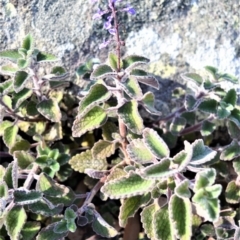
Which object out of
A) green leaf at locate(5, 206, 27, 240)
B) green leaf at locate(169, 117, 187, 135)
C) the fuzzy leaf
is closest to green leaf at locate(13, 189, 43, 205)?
green leaf at locate(5, 206, 27, 240)

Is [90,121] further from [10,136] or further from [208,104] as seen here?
[208,104]

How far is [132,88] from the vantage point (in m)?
1.89

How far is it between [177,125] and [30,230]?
0.76 m

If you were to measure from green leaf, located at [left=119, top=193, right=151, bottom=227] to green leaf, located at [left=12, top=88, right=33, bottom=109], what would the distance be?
1.91 feet

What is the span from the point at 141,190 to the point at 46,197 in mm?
490

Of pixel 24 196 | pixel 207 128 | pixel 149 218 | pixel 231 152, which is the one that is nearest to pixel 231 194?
pixel 231 152

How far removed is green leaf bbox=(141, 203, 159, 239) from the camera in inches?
75.3

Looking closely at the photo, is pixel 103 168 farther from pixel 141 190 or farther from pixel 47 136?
pixel 141 190

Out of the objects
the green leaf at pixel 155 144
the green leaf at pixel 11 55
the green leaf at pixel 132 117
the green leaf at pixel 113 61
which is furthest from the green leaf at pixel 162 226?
the green leaf at pixel 11 55

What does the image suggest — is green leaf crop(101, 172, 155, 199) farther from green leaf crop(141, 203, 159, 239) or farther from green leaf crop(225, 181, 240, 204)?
green leaf crop(225, 181, 240, 204)

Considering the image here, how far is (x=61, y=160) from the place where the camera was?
217 centimetres

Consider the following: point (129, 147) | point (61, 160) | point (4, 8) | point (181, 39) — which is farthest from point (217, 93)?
point (4, 8)

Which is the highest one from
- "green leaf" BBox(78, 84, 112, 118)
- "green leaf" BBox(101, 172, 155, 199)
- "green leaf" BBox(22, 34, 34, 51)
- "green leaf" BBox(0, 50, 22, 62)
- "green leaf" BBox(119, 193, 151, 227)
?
"green leaf" BBox(22, 34, 34, 51)

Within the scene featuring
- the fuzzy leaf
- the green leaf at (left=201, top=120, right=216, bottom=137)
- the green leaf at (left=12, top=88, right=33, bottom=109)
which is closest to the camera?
the fuzzy leaf
